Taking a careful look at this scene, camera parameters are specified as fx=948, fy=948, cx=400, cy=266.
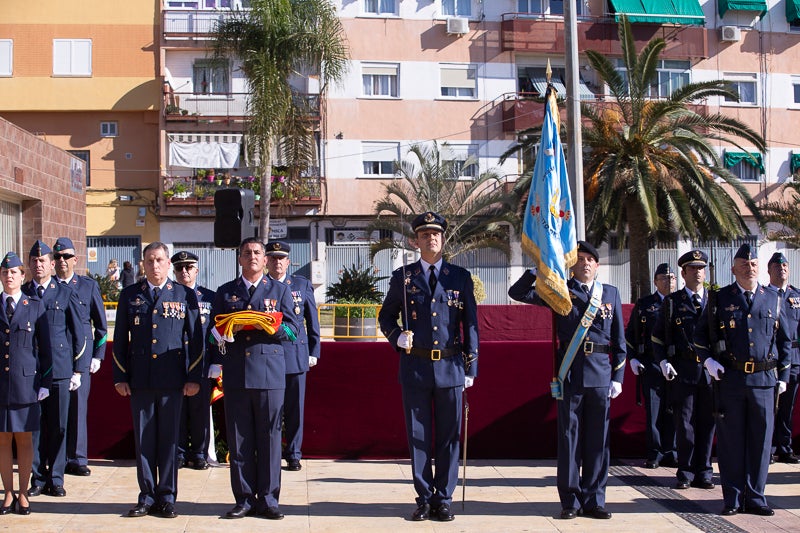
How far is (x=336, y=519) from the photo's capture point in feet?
25.0

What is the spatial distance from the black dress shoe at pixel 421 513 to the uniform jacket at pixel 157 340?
2.07 metres

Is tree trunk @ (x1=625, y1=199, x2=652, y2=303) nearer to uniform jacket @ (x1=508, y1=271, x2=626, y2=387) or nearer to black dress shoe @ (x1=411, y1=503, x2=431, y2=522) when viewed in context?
uniform jacket @ (x1=508, y1=271, x2=626, y2=387)

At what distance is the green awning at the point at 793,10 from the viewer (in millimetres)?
36656

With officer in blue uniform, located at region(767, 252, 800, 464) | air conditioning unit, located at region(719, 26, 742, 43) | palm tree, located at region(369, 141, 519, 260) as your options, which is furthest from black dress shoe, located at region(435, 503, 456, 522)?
air conditioning unit, located at region(719, 26, 742, 43)

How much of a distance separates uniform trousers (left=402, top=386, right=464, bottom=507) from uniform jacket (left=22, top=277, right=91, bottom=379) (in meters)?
3.16

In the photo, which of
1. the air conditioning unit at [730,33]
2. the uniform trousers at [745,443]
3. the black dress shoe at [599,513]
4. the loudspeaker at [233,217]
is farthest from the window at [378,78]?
the black dress shoe at [599,513]

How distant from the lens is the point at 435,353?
768cm

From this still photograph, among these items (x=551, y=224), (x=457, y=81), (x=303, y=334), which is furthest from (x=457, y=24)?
(x=551, y=224)

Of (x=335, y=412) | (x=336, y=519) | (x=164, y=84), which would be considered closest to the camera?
(x=336, y=519)

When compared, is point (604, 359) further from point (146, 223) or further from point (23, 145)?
point (146, 223)

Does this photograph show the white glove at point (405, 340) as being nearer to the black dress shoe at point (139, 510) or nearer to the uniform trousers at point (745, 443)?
the black dress shoe at point (139, 510)

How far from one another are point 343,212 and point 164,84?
796 cm

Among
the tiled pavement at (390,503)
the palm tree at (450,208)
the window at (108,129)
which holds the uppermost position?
the window at (108,129)

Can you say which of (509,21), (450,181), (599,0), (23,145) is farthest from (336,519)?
(599,0)
